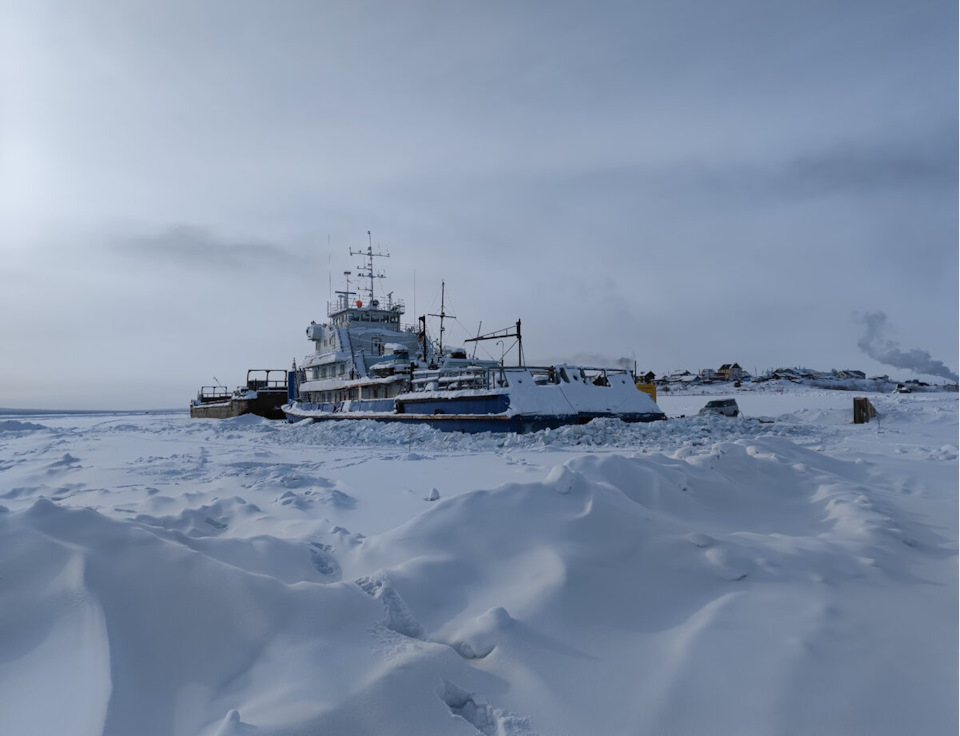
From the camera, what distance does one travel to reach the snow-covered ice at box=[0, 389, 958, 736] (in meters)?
2.24

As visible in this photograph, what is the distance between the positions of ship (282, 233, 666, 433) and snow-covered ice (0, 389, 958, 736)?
10.0 meters

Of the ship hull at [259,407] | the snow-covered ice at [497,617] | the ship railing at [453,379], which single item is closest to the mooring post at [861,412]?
the ship railing at [453,379]

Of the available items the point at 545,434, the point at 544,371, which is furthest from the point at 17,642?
the point at 544,371

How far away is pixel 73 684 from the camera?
2227 mm

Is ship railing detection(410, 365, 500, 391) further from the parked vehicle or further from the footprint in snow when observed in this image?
the footprint in snow

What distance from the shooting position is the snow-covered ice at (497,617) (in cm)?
224

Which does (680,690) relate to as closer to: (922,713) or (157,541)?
(922,713)

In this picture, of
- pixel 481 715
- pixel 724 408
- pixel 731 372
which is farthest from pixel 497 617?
pixel 731 372

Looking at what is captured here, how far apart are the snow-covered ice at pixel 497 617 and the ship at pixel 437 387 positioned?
1004 centimetres

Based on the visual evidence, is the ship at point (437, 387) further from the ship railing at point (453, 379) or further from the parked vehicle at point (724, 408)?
the parked vehicle at point (724, 408)

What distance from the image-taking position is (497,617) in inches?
117

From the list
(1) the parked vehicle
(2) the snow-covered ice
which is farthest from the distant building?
(2) the snow-covered ice

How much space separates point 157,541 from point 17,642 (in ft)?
2.72

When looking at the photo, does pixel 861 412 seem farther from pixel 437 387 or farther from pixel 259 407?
pixel 259 407
